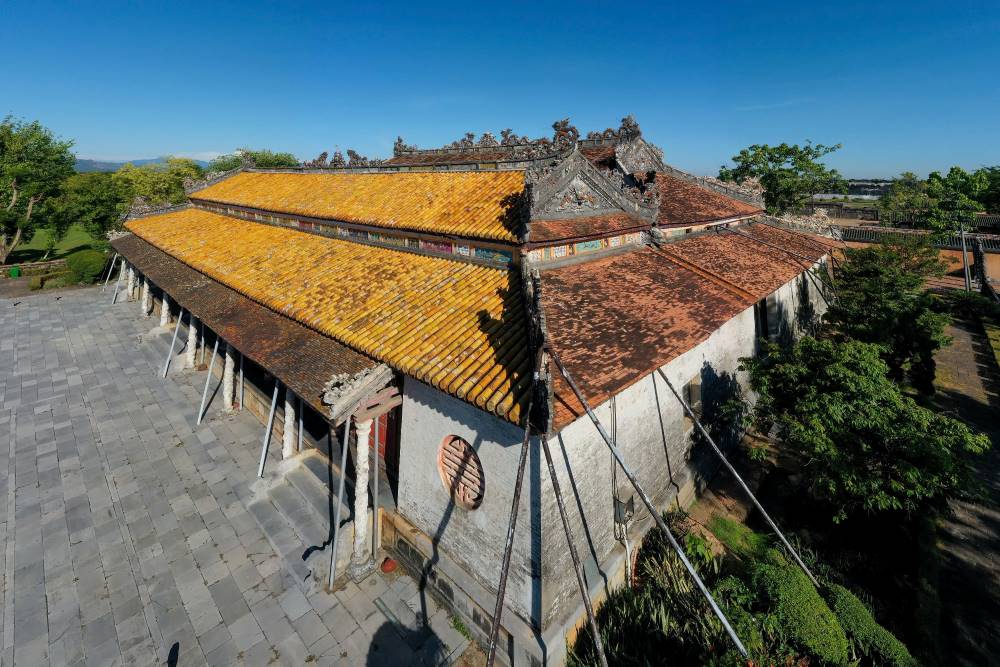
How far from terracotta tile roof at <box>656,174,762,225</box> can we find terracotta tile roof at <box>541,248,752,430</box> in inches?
168

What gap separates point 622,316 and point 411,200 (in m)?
8.16

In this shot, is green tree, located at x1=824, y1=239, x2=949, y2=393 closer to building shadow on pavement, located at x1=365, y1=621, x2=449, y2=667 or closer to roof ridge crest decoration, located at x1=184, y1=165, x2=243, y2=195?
building shadow on pavement, located at x1=365, y1=621, x2=449, y2=667

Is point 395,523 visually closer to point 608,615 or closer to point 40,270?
point 608,615

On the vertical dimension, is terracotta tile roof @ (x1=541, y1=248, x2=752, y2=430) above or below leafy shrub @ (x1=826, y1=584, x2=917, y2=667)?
above

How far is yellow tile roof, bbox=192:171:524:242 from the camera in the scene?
35.3 ft

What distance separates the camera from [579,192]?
10.8m

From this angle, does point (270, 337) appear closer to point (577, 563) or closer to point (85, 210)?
point (577, 563)

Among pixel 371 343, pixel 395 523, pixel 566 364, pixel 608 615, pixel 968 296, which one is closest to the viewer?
pixel 566 364

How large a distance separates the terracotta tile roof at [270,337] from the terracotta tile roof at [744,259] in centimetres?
1056

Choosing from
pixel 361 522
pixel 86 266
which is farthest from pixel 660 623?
pixel 86 266

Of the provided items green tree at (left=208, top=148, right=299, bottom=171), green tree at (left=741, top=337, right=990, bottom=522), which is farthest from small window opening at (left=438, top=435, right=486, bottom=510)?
green tree at (left=208, top=148, right=299, bottom=171)

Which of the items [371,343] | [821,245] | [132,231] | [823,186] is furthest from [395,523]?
[823,186]

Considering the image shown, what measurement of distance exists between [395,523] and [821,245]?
74.3ft

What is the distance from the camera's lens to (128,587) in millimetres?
9438
